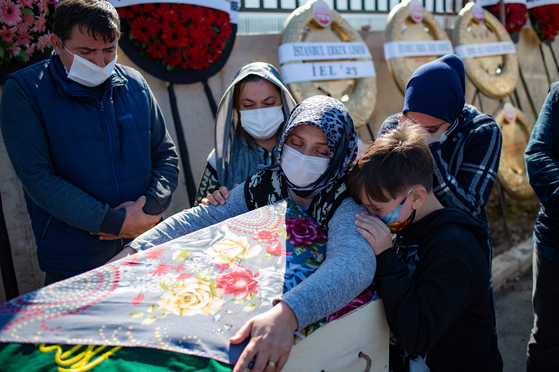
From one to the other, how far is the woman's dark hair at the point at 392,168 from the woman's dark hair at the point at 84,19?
1310 millimetres

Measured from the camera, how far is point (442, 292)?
1.15m

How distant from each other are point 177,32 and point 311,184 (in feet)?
6.66

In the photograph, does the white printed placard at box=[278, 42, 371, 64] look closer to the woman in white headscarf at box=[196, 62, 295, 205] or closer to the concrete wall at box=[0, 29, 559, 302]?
the concrete wall at box=[0, 29, 559, 302]

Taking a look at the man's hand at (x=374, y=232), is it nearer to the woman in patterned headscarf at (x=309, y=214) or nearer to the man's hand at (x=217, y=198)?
the woman in patterned headscarf at (x=309, y=214)

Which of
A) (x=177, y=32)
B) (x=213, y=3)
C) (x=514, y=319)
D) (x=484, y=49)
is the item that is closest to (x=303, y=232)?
(x=177, y=32)

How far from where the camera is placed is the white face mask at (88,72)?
5.78 feet

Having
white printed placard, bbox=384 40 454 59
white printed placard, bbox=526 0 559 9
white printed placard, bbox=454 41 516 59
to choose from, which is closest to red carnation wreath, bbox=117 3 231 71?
white printed placard, bbox=384 40 454 59

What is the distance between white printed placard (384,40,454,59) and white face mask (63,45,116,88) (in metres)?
2.86

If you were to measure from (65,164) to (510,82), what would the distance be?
5056mm

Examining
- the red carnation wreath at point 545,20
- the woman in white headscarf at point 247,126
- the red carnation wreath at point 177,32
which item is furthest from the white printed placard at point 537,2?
the woman in white headscarf at point 247,126

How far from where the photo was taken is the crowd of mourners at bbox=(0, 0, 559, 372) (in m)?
1.15

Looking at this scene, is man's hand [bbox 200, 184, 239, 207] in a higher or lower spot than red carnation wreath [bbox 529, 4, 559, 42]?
lower

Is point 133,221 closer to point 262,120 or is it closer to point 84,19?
point 262,120

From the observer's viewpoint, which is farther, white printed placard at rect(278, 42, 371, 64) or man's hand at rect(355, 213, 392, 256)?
white printed placard at rect(278, 42, 371, 64)
